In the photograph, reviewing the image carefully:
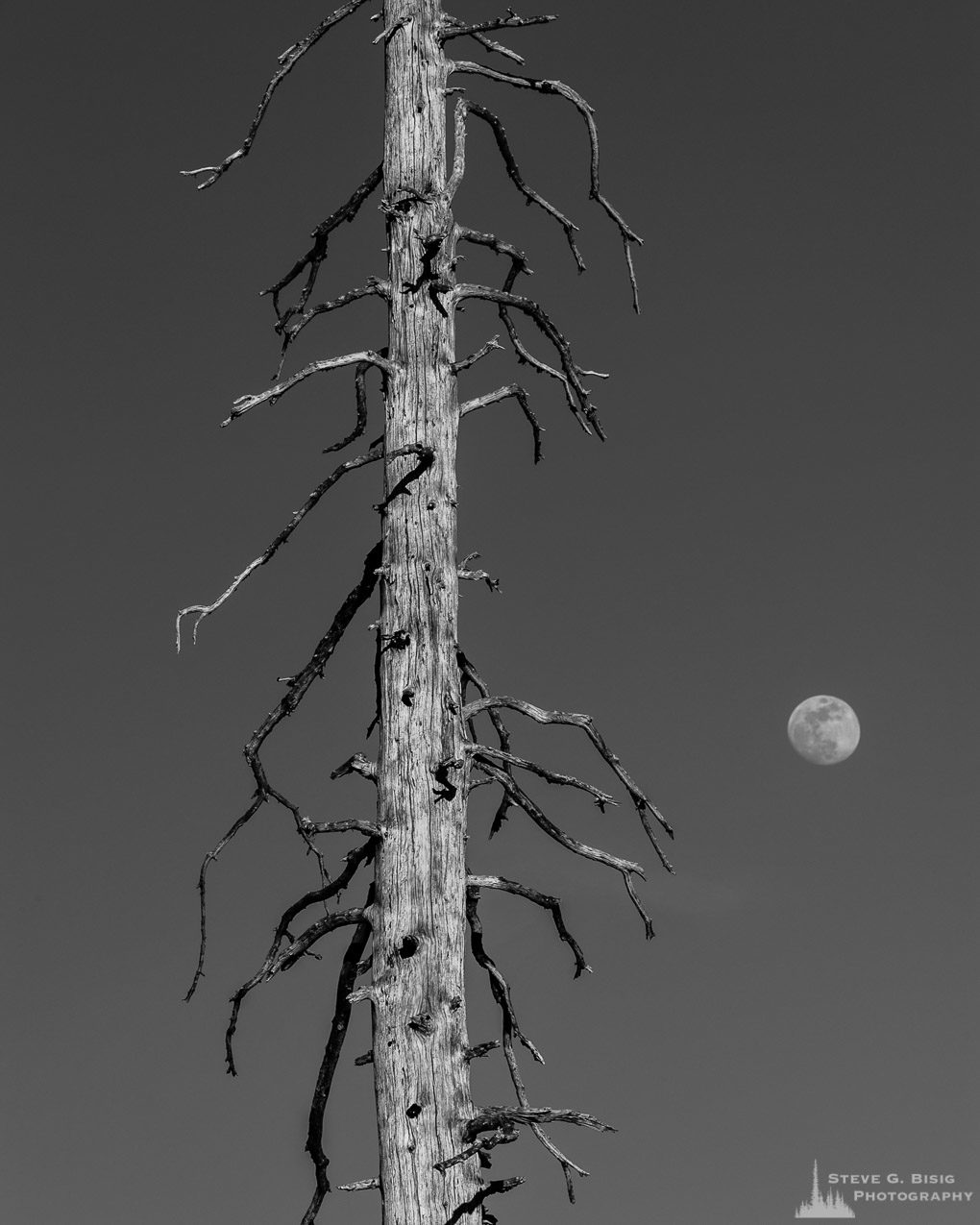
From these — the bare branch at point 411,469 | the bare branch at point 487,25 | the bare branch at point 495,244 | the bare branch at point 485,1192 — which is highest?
the bare branch at point 487,25

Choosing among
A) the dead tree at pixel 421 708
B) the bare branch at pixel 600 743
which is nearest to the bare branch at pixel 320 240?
the dead tree at pixel 421 708

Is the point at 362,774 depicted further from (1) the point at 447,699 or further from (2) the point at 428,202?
(2) the point at 428,202

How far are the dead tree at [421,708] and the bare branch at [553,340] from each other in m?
0.01

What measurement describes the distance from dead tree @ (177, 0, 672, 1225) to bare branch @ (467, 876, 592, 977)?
0.04 ft

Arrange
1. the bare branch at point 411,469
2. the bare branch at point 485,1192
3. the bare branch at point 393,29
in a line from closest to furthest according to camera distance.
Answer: the bare branch at point 485,1192
the bare branch at point 411,469
the bare branch at point 393,29

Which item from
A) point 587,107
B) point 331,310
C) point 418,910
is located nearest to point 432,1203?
point 418,910

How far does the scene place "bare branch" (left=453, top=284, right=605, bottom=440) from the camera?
8.84 meters

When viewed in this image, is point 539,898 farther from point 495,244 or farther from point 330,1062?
point 495,244

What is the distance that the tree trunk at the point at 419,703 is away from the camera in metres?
7.53

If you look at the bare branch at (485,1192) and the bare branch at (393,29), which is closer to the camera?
the bare branch at (485,1192)

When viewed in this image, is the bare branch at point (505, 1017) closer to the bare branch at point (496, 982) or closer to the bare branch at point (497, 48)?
the bare branch at point (496, 982)

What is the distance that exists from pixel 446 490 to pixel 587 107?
104 inches

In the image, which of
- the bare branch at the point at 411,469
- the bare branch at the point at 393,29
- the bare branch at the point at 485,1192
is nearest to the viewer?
the bare branch at the point at 485,1192

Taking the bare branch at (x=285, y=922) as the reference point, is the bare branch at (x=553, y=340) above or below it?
above
